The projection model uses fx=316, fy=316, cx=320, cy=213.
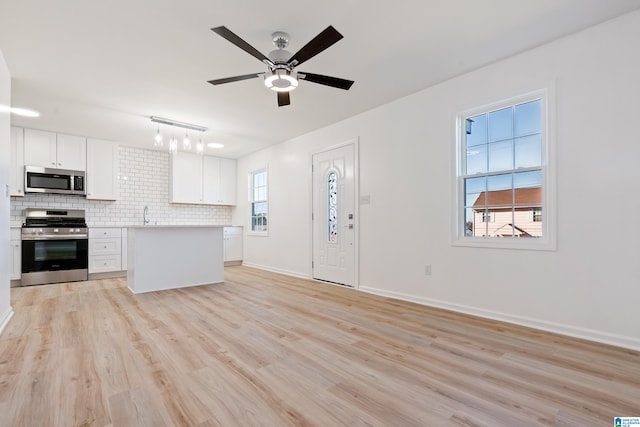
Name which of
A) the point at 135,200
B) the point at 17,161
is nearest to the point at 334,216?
the point at 135,200

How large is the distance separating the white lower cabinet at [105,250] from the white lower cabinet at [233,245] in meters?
2.04

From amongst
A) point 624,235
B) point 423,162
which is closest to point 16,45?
point 423,162

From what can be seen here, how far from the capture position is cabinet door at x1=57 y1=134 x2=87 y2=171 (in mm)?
5543

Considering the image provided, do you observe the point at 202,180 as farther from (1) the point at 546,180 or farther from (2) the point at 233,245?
(1) the point at 546,180

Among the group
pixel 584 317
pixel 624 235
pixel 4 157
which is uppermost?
pixel 4 157

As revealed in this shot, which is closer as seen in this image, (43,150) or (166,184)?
(43,150)

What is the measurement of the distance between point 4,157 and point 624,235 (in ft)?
18.3

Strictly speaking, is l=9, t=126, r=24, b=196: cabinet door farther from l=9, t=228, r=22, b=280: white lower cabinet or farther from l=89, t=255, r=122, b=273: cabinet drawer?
l=89, t=255, r=122, b=273: cabinet drawer

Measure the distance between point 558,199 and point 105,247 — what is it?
22.0ft

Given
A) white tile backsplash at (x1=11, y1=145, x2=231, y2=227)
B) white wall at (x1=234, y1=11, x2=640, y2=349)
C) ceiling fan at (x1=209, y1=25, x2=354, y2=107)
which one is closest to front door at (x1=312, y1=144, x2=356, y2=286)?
white wall at (x1=234, y1=11, x2=640, y2=349)

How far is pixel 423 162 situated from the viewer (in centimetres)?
387

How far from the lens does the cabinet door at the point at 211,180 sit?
7.27 metres

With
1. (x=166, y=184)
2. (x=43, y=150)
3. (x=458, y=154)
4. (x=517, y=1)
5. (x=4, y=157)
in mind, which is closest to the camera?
(x=517, y=1)

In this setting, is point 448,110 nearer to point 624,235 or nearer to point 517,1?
point 517,1
